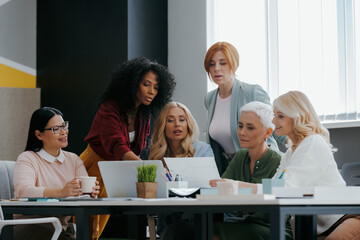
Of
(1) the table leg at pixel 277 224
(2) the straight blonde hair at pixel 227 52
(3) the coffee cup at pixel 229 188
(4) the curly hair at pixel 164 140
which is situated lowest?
(1) the table leg at pixel 277 224

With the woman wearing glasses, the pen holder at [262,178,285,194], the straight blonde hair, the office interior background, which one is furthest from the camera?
the office interior background

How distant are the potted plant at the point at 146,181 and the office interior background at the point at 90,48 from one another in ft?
9.22

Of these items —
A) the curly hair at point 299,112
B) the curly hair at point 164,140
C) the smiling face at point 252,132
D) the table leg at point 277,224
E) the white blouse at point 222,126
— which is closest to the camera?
the table leg at point 277,224

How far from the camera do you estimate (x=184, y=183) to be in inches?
102

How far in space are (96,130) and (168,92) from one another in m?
0.46

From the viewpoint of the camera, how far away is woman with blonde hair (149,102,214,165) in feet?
11.4

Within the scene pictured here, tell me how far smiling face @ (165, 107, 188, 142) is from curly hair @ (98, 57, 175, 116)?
10 centimetres

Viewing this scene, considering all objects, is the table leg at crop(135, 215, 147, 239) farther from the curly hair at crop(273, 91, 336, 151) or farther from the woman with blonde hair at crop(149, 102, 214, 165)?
the curly hair at crop(273, 91, 336, 151)

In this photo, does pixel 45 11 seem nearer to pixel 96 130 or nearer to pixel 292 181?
pixel 96 130

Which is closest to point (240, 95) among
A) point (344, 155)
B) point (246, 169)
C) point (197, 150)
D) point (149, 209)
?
point (197, 150)

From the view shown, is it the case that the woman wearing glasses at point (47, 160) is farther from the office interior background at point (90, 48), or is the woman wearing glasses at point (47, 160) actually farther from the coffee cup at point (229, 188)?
the office interior background at point (90, 48)

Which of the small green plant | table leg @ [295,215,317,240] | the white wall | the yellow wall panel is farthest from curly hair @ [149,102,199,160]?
the yellow wall panel

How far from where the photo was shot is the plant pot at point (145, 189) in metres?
2.32

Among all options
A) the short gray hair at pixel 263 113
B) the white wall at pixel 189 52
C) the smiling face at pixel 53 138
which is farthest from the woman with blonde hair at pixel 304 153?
the white wall at pixel 189 52
